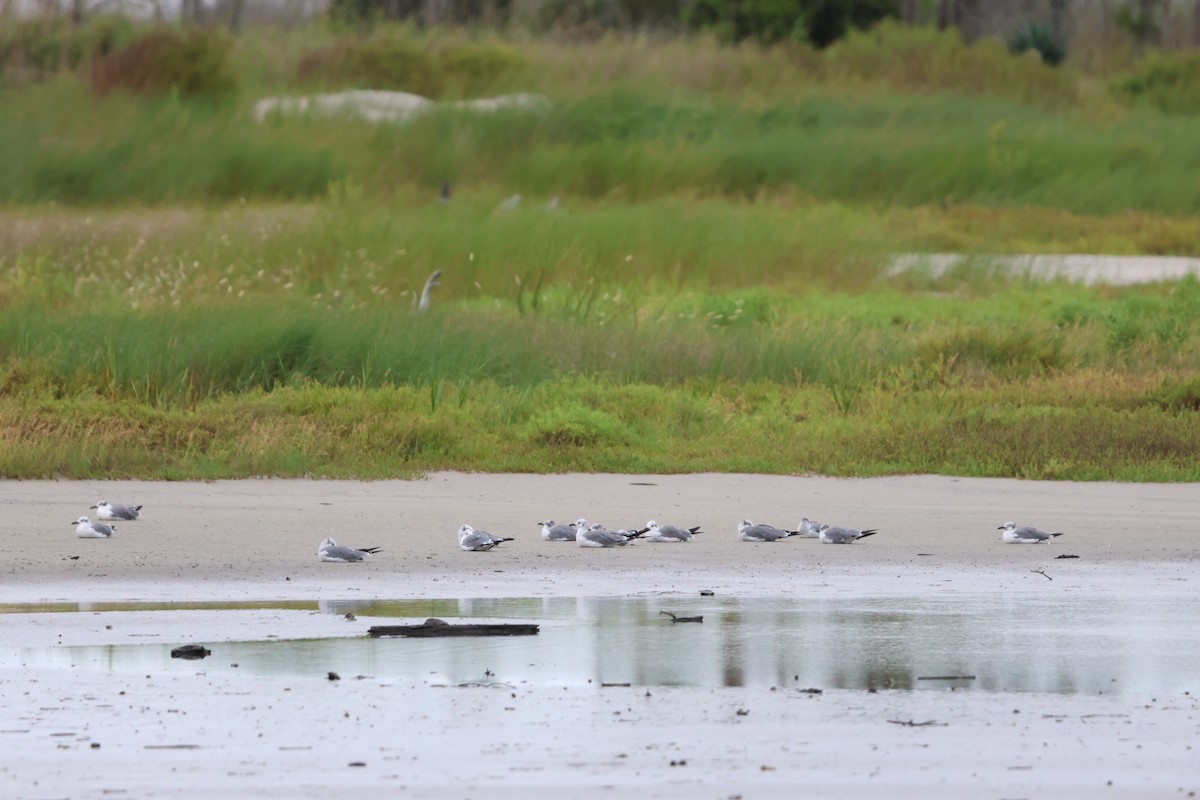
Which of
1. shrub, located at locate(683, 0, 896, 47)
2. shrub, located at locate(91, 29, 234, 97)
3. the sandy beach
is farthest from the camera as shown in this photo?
shrub, located at locate(683, 0, 896, 47)

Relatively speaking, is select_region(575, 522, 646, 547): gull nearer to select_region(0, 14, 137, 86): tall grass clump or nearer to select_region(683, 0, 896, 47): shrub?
select_region(0, 14, 137, 86): tall grass clump

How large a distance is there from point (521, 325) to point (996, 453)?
5.22 m

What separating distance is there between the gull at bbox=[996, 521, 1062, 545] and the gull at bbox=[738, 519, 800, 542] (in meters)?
1.12

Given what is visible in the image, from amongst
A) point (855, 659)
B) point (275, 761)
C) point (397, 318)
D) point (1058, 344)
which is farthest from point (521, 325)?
point (275, 761)

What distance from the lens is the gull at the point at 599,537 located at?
32.1ft

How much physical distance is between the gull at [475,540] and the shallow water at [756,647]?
3.53ft

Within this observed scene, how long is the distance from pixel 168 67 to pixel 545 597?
83.8 feet

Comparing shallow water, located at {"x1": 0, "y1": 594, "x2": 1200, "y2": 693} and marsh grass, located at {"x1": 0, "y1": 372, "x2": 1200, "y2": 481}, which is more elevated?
shallow water, located at {"x1": 0, "y1": 594, "x2": 1200, "y2": 693}

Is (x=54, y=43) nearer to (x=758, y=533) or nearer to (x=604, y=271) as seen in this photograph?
(x=604, y=271)

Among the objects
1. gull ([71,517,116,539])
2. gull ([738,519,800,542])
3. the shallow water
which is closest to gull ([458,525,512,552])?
the shallow water

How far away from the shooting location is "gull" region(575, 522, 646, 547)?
980 cm

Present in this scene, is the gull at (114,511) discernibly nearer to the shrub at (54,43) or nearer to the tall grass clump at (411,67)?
the shrub at (54,43)

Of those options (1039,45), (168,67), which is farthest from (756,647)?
(1039,45)

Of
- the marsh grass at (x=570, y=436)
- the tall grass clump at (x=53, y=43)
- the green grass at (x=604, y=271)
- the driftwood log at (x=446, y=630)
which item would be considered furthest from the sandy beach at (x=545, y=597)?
the tall grass clump at (x=53, y=43)
